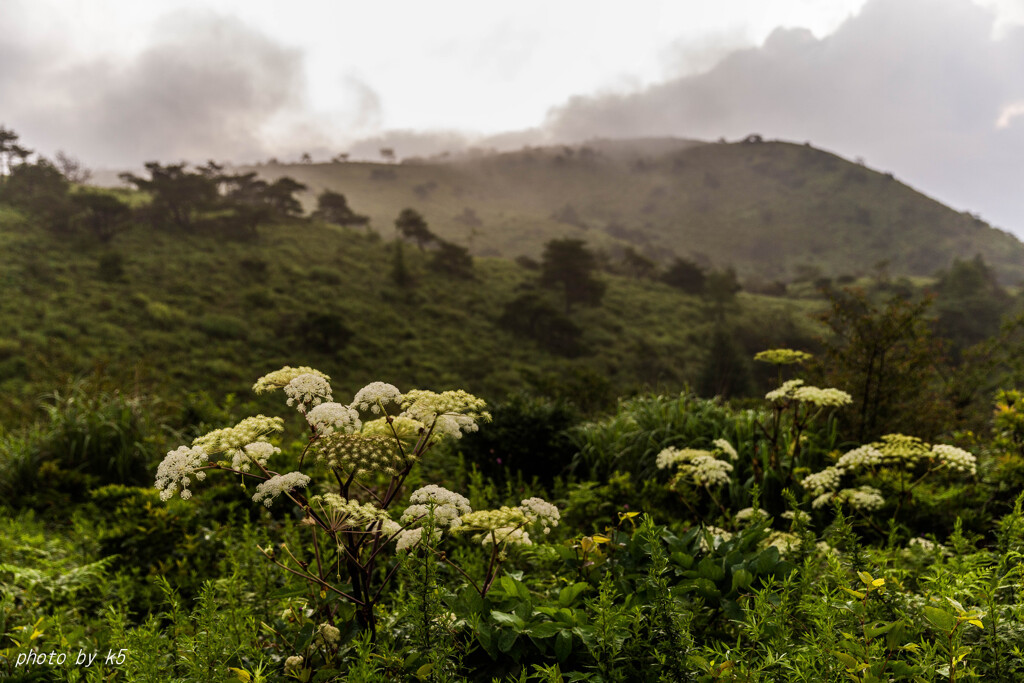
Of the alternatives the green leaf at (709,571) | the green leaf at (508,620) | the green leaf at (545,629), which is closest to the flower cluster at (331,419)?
the green leaf at (508,620)

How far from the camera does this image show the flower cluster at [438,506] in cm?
179

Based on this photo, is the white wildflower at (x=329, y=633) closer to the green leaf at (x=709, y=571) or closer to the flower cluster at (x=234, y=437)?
the flower cluster at (x=234, y=437)

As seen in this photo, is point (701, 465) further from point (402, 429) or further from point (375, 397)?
point (375, 397)

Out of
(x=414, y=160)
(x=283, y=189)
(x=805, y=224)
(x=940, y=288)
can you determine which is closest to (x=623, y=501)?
(x=283, y=189)

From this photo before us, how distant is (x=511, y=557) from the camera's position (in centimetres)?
329

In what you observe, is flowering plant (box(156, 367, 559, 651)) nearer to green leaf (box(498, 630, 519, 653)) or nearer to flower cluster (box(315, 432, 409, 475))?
flower cluster (box(315, 432, 409, 475))

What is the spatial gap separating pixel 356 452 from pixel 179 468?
0.61 m

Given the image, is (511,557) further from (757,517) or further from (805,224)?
(805,224)

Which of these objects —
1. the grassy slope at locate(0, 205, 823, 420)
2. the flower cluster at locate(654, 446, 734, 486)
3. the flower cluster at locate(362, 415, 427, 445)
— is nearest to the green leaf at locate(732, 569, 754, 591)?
the flower cluster at locate(654, 446, 734, 486)

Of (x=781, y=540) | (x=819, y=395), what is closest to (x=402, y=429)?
(x=781, y=540)

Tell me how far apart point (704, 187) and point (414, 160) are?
204 feet

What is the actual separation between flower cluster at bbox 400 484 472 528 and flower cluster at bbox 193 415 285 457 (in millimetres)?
594

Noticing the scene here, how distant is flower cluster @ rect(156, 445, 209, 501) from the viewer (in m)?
1.77

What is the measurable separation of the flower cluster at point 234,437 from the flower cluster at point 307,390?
0.14 meters
